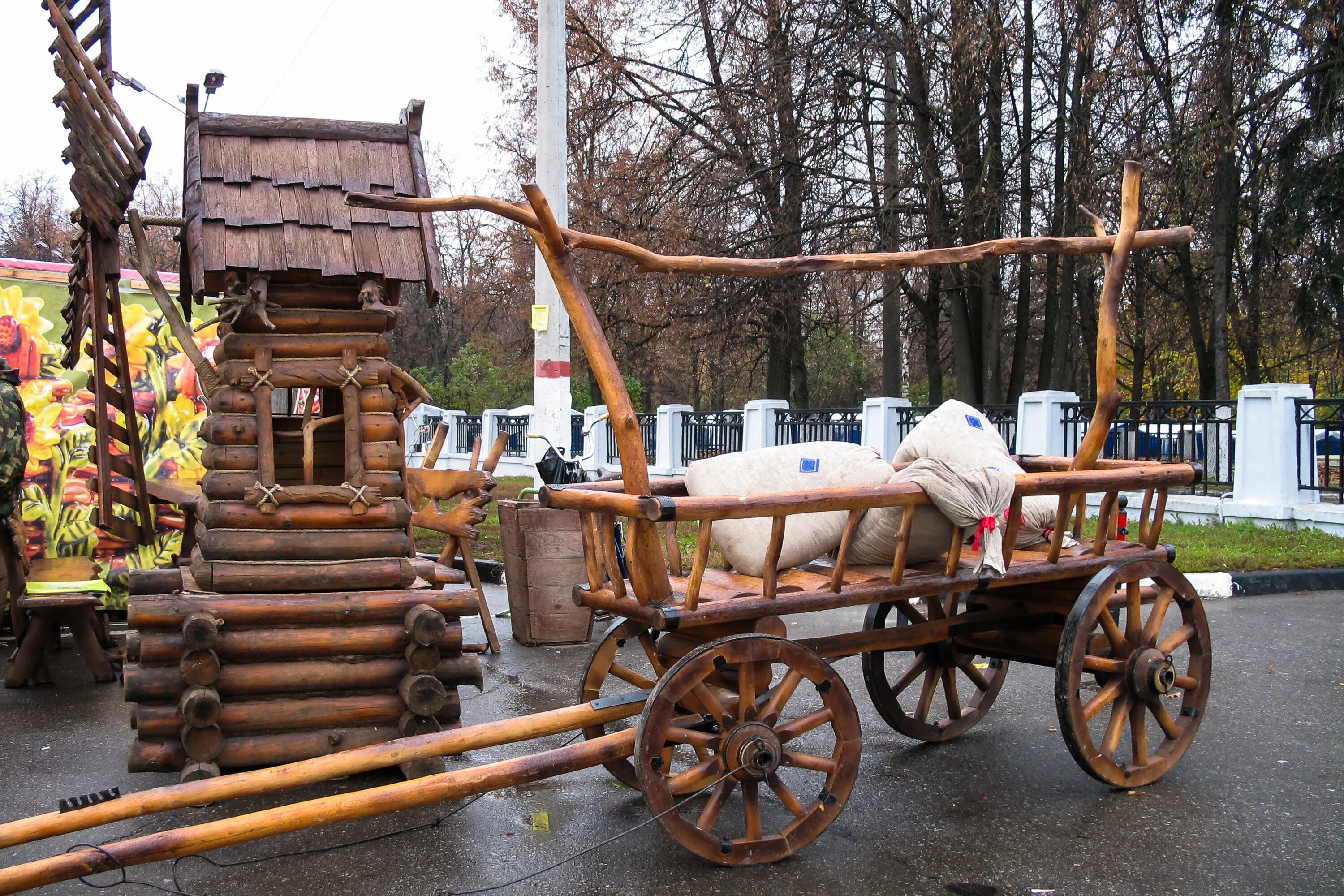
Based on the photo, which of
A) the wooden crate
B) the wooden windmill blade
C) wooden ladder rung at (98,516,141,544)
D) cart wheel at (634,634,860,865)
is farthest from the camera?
the wooden crate

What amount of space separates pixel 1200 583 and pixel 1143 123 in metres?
10.2

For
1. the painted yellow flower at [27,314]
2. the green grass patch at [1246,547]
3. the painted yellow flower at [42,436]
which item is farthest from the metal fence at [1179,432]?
the painted yellow flower at [27,314]

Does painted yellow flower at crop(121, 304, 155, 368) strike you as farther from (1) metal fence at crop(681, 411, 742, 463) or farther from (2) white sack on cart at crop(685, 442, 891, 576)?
(1) metal fence at crop(681, 411, 742, 463)

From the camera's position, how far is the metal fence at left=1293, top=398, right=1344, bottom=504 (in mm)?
11484

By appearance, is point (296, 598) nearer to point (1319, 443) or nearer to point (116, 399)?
point (116, 399)

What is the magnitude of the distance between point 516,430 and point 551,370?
655 inches

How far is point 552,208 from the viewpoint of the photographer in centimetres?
898

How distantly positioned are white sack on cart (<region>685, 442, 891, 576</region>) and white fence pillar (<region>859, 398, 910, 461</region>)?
1084 cm

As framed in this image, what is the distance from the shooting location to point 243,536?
4.95 metres

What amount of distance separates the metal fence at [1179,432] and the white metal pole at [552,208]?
6.88 meters

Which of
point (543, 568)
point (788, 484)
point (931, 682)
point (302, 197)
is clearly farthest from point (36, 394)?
point (931, 682)

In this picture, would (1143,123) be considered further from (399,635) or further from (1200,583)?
(399,635)

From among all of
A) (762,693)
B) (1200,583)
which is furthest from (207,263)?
(1200,583)

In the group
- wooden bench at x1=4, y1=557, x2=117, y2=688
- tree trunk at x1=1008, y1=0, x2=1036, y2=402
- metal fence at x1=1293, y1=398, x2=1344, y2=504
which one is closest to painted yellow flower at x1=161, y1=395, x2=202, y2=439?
wooden bench at x1=4, y1=557, x2=117, y2=688
